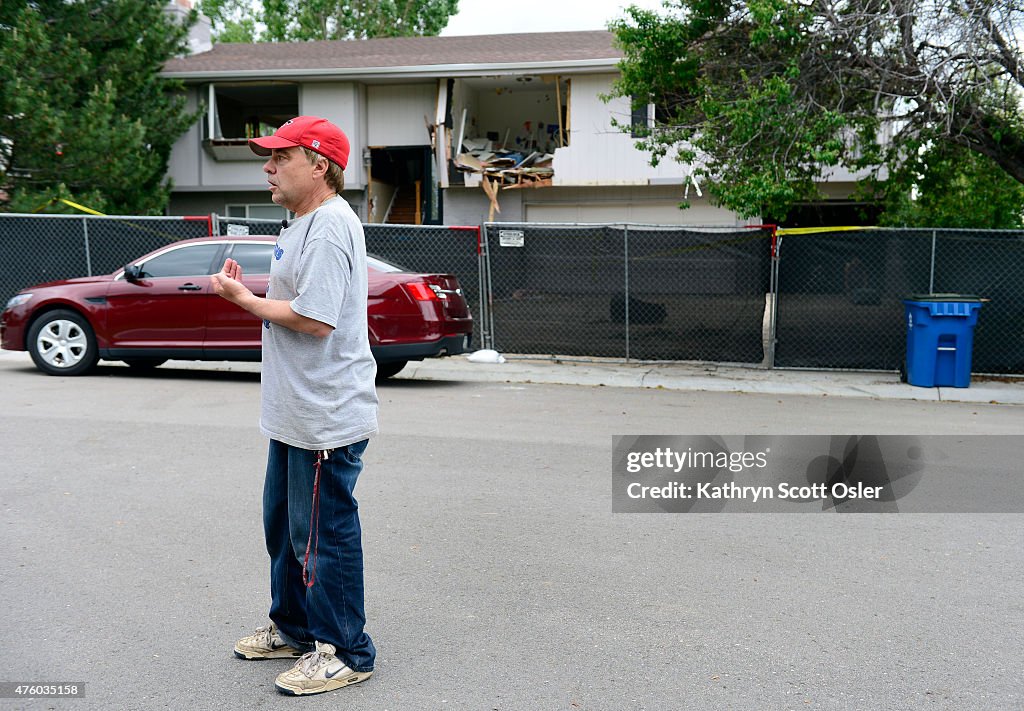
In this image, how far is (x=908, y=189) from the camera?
15.0 m

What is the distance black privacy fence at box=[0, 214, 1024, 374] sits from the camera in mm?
13070

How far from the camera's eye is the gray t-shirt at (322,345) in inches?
133

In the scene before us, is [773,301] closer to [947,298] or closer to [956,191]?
[947,298]

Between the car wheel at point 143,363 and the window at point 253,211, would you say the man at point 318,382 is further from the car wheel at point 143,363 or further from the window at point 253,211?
the window at point 253,211

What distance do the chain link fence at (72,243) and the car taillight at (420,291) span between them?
549 cm

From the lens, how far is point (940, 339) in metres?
12.4

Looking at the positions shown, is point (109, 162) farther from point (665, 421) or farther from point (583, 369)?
point (665, 421)

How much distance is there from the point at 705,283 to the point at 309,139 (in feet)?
34.9

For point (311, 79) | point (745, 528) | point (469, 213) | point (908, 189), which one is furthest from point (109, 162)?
point (745, 528)

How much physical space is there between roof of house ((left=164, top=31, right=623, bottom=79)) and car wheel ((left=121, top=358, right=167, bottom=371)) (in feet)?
Answer: 39.9

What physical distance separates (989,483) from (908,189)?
8956 mm

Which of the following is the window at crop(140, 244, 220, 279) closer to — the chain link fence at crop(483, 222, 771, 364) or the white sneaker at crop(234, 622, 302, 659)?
the chain link fence at crop(483, 222, 771, 364)

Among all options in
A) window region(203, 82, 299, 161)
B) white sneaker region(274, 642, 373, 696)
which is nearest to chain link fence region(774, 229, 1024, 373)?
white sneaker region(274, 642, 373, 696)

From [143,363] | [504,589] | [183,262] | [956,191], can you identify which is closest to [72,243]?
[143,363]
